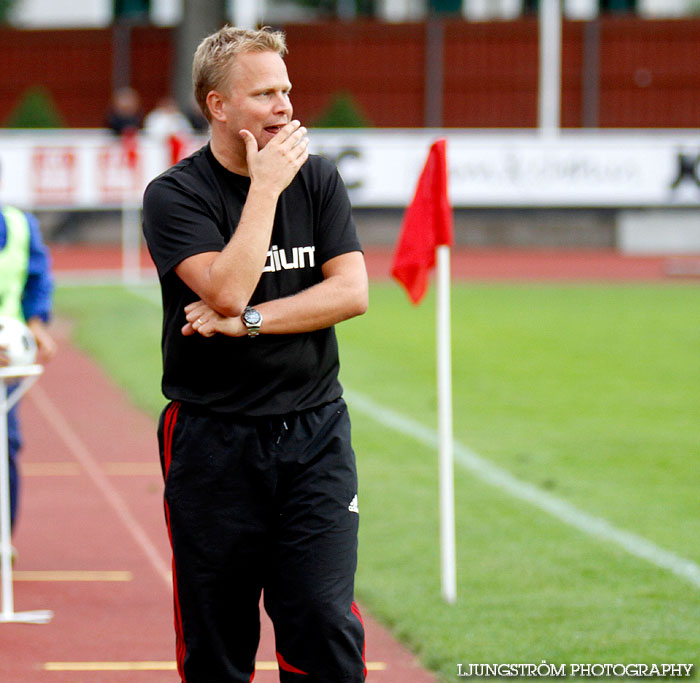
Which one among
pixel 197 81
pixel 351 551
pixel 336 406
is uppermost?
pixel 197 81

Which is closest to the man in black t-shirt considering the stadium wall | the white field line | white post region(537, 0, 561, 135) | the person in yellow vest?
the person in yellow vest

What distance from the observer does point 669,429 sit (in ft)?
34.2

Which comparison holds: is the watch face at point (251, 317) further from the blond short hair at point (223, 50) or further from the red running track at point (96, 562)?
the red running track at point (96, 562)

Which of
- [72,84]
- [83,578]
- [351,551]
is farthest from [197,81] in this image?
[72,84]

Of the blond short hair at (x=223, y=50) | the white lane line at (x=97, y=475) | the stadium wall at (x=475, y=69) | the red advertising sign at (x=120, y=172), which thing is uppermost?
the stadium wall at (x=475, y=69)

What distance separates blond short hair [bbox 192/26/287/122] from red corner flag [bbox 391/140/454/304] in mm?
2174

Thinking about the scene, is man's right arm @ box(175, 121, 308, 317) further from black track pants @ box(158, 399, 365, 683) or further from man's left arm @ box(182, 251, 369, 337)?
black track pants @ box(158, 399, 365, 683)

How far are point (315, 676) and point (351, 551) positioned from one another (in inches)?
14.2

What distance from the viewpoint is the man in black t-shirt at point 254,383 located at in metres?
3.82

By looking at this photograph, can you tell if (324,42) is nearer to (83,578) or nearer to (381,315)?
(381,315)

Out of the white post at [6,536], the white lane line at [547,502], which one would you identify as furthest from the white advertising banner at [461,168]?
the white post at [6,536]

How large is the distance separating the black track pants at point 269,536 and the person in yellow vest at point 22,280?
2473 millimetres

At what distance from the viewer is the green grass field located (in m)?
5.84

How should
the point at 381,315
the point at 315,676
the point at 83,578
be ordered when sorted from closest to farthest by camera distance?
the point at 315,676, the point at 83,578, the point at 381,315
